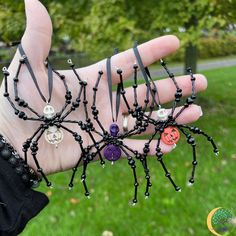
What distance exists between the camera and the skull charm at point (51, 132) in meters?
1.30

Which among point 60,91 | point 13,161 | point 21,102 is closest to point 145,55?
point 60,91

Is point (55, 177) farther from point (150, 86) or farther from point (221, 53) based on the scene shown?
point (221, 53)

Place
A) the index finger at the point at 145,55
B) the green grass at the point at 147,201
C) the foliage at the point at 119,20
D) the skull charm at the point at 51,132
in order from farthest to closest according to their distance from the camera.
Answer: the foliage at the point at 119,20 → the green grass at the point at 147,201 → the index finger at the point at 145,55 → the skull charm at the point at 51,132

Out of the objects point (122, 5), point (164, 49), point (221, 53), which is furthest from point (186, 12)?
point (221, 53)

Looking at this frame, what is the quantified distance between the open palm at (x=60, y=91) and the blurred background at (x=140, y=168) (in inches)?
16.0

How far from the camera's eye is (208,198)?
3.17m

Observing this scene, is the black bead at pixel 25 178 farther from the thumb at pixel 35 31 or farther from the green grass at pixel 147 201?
the green grass at pixel 147 201

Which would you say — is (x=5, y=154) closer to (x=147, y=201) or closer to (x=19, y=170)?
(x=19, y=170)

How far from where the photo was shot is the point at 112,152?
4.39 feet

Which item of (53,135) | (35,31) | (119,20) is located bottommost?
(119,20)

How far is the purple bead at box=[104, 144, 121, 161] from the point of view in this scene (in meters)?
1.34

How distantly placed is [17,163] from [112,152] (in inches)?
11.2

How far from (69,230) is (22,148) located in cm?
165

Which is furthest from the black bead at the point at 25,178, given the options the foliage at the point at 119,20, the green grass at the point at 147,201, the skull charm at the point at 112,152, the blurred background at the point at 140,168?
the foliage at the point at 119,20
